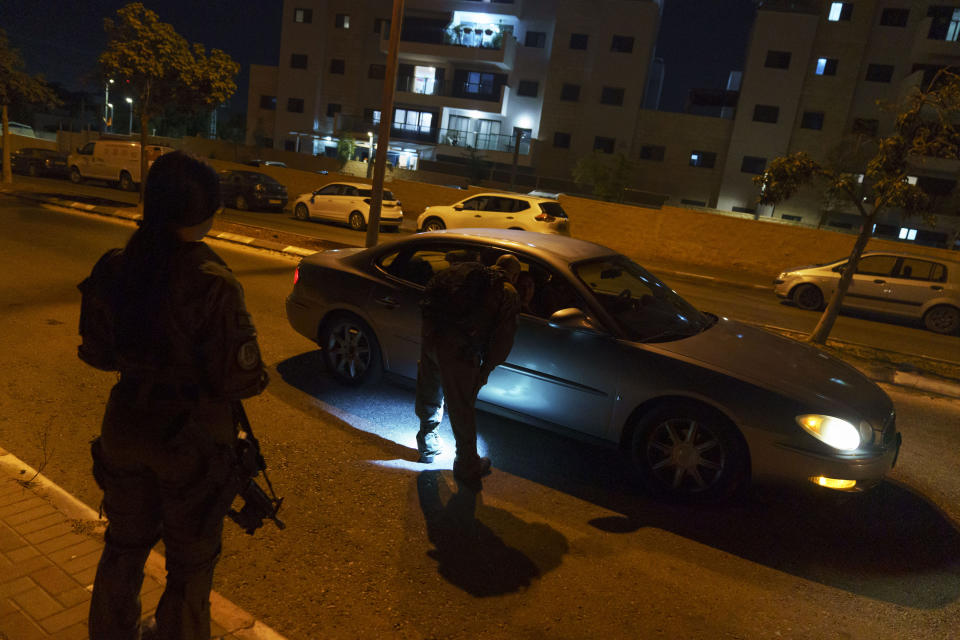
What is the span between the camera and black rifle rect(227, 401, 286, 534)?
2.13m

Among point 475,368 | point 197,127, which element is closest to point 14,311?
point 475,368

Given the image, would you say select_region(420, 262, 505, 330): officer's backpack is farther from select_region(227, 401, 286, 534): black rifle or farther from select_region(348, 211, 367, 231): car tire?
select_region(348, 211, 367, 231): car tire

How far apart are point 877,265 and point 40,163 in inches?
1194

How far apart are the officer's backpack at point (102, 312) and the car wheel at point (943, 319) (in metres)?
15.6

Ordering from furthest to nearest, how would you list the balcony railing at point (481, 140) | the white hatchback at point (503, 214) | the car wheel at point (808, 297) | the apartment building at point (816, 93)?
1. the balcony railing at point (481, 140)
2. the apartment building at point (816, 93)
3. the white hatchback at point (503, 214)
4. the car wheel at point (808, 297)

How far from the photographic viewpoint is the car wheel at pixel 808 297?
47.5ft

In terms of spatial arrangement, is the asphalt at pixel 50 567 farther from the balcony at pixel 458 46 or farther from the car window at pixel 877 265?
the balcony at pixel 458 46

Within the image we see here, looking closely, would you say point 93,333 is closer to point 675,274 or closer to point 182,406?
point 182,406

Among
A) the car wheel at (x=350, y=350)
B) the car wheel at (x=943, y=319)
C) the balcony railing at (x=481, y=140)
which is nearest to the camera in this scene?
the car wheel at (x=350, y=350)

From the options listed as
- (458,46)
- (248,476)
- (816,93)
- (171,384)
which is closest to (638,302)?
(248,476)

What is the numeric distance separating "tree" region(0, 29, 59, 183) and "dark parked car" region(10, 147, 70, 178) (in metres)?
6.81

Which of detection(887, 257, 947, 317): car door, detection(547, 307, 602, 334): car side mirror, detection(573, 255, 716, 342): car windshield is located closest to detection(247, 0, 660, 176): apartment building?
detection(887, 257, 947, 317): car door

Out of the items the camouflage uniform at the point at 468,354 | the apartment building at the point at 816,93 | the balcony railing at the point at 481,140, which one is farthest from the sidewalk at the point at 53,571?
the balcony railing at the point at 481,140

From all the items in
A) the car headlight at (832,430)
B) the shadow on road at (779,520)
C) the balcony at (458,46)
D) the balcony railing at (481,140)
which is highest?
the balcony at (458,46)
